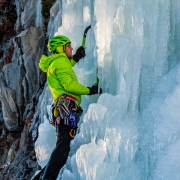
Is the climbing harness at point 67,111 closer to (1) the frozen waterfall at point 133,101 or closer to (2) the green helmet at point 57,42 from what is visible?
(1) the frozen waterfall at point 133,101

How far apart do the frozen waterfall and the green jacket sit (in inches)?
12.7

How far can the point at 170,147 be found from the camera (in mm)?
2625

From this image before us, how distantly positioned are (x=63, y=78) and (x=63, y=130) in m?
0.61

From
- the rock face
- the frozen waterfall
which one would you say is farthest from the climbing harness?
the rock face

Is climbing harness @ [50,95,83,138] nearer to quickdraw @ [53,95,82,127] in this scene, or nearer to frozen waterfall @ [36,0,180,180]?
quickdraw @ [53,95,82,127]

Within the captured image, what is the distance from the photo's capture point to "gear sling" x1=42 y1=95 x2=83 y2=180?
358 centimetres

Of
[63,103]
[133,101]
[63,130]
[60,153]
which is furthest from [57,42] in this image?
[60,153]

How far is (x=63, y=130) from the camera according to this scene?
3662mm

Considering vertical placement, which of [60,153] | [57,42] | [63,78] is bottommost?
[60,153]

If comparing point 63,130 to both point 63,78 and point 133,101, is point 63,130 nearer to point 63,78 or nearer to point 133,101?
point 63,78

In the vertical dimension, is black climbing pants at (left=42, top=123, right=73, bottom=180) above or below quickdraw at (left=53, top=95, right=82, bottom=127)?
below

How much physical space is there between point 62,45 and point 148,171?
72.2 inches

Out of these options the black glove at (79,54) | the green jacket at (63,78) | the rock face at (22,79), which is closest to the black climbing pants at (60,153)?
the green jacket at (63,78)

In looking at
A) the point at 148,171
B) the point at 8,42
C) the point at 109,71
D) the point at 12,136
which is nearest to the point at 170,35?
the point at 109,71
